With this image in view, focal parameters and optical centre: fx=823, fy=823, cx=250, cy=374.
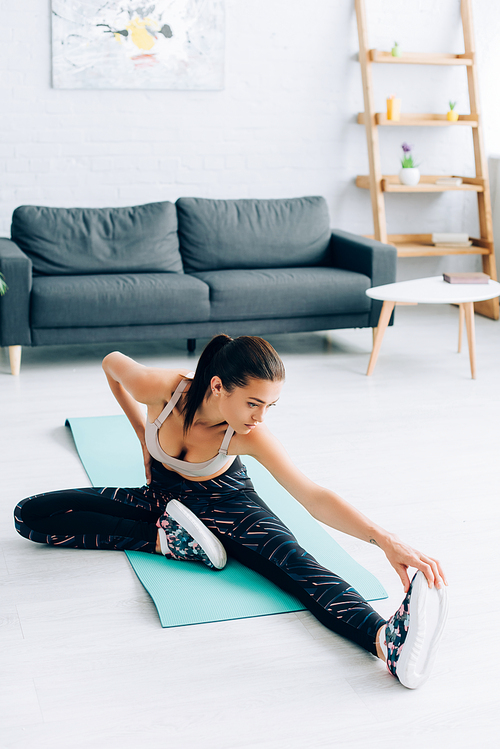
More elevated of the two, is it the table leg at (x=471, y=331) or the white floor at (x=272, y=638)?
the table leg at (x=471, y=331)

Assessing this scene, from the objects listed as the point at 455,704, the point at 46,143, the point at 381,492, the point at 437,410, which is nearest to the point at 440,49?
the point at 46,143

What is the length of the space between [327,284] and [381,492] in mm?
1819

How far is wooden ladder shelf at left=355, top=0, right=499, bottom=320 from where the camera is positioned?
5059 millimetres

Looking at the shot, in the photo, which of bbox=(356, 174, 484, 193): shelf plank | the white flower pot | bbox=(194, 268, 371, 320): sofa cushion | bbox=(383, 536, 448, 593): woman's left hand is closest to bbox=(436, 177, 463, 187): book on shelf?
bbox=(356, 174, 484, 193): shelf plank

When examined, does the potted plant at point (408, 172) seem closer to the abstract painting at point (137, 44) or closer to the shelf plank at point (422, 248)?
the shelf plank at point (422, 248)

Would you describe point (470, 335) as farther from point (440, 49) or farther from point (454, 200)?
point (440, 49)

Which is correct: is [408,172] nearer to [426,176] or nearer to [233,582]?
[426,176]

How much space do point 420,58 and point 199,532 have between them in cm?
398

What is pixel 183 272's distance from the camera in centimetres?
455

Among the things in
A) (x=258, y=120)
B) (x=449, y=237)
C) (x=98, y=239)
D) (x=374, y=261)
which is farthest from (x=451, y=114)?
(x=98, y=239)

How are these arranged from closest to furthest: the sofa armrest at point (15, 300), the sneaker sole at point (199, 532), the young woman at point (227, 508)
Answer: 1. the young woman at point (227, 508)
2. the sneaker sole at point (199, 532)
3. the sofa armrest at point (15, 300)

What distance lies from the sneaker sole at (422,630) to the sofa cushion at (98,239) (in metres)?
3.05

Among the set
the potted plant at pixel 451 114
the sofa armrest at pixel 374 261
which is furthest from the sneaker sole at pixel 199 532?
the potted plant at pixel 451 114

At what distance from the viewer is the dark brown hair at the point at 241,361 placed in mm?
1860
